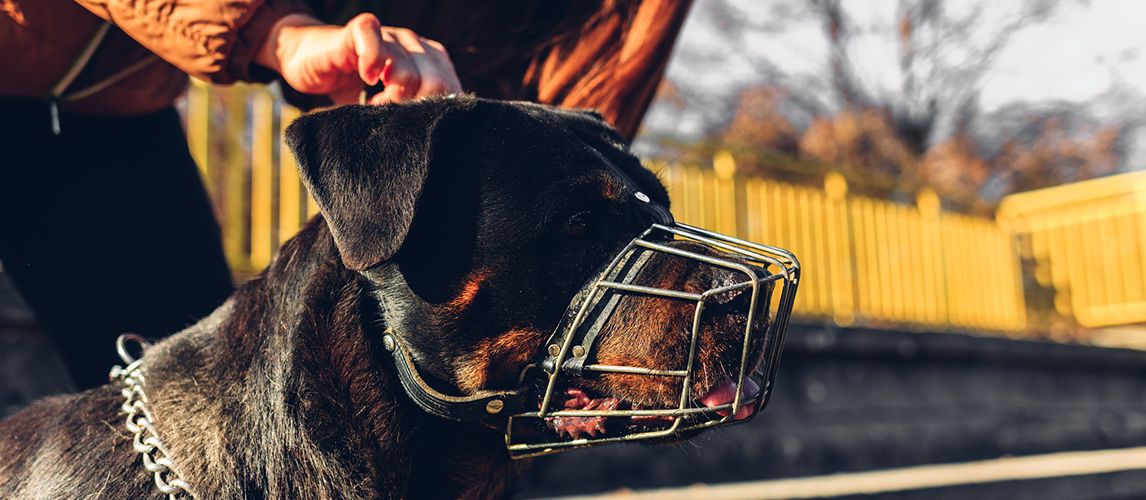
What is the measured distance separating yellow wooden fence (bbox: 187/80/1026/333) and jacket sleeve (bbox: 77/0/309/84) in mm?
2351

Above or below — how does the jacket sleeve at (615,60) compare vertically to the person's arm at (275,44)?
above

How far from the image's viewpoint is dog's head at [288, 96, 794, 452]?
4.99ft

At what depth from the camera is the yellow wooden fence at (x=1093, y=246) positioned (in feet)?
38.9

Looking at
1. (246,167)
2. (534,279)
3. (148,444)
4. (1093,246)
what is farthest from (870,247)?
(148,444)

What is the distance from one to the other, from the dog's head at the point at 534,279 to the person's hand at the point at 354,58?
124mm

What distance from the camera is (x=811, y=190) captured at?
8.04 meters

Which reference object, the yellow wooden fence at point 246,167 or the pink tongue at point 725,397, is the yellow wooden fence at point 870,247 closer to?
the yellow wooden fence at point 246,167

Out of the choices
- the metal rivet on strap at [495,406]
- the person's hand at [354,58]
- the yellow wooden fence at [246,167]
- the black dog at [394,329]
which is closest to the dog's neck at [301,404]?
the black dog at [394,329]

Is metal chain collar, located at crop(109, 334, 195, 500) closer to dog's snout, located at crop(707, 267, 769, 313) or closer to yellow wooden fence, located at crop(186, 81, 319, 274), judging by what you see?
dog's snout, located at crop(707, 267, 769, 313)

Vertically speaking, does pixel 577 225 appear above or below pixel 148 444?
above

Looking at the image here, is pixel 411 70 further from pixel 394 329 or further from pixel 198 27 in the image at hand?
pixel 394 329

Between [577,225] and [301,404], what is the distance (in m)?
0.72

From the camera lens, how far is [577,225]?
64.2 inches

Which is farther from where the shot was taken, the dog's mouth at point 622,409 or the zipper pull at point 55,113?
the zipper pull at point 55,113
